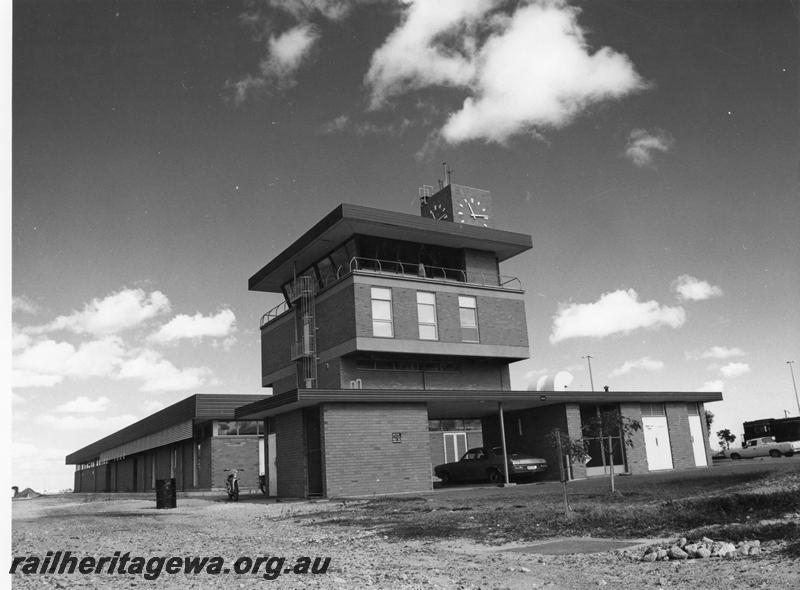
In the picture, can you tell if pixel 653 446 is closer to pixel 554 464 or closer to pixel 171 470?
pixel 554 464

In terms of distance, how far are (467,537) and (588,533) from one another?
186 centimetres

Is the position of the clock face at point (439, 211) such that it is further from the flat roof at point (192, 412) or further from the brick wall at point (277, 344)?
the flat roof at point (192, 412)

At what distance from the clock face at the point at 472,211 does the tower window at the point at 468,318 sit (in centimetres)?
460

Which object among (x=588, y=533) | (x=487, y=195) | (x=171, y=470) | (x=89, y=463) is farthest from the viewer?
(x=89, y=463)

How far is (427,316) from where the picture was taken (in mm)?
30016

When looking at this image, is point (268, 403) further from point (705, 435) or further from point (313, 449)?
point (705, 435)

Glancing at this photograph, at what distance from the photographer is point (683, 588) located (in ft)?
22.0

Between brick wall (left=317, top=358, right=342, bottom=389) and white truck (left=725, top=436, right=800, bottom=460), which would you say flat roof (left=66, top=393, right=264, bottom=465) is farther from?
white truck (left=725, top=436, right=800, bottom=460)

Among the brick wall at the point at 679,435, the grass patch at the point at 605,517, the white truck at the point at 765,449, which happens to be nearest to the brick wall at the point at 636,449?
the brick wall at the point at 679,435

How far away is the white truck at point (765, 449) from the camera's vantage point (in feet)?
140

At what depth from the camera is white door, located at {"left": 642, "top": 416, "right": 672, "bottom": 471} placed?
102 ft

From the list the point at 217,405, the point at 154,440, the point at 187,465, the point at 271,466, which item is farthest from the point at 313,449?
the point at 154,440

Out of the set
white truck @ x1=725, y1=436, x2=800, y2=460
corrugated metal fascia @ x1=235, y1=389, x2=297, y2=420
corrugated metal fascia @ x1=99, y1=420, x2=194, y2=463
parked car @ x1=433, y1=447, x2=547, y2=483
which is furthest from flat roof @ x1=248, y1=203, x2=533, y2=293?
white truck @ x1=725, y1=436, x2=800, y2=460

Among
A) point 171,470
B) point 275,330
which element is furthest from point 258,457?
point 171,470
